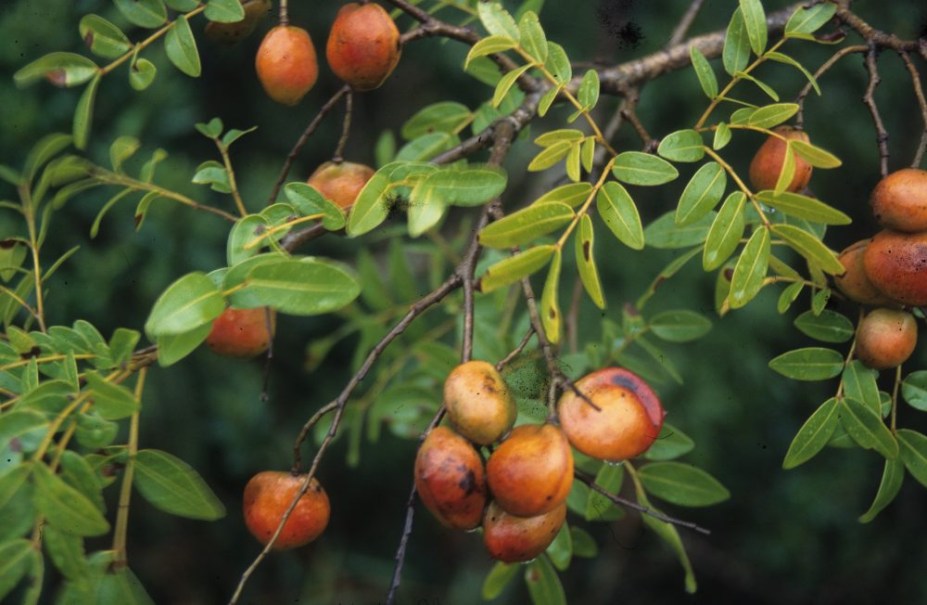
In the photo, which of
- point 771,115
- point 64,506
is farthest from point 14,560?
point 771,115

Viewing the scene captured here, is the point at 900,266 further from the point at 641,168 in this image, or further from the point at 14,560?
the point at 14,560

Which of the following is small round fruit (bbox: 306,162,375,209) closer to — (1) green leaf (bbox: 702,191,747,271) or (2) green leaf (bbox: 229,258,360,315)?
(2) green leaf (bbox: 229,258,360,315)

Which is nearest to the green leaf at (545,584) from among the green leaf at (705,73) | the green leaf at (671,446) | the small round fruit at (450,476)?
the green leaf at (671,446)

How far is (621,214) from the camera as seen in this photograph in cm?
69

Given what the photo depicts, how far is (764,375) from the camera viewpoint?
1.77 metres

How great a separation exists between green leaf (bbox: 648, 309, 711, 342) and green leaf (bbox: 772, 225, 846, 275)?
340mm

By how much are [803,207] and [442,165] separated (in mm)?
332

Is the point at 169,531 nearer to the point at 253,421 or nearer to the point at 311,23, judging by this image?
the point at 253,421

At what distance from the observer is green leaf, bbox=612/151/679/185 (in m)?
0.71

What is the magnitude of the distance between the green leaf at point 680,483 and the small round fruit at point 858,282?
242 mm

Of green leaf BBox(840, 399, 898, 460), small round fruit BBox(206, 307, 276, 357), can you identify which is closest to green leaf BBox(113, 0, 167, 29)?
small round fruit BBox(206, 307, 276, 357)

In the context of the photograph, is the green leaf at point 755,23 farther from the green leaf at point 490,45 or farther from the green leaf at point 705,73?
the green leaf at point 490,45

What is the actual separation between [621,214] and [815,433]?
0.88 ft

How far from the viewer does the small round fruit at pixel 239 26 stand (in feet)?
2.89
